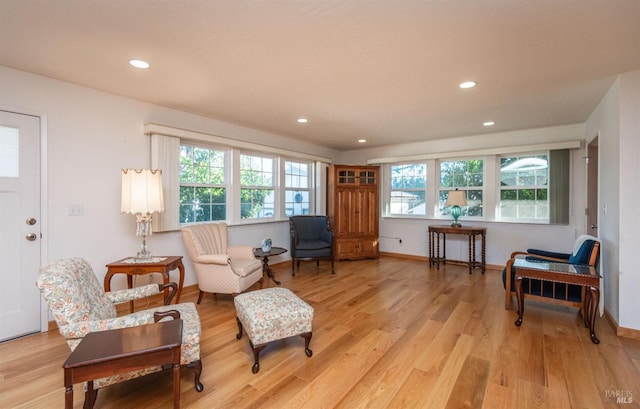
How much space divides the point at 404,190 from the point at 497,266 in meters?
2.19

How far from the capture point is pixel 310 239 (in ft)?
17.4

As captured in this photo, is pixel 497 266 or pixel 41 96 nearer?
pixel 41 96

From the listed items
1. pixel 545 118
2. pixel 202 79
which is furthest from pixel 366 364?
pixel 545 118

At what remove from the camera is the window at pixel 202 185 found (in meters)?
3.99

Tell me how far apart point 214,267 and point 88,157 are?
→ 174cm

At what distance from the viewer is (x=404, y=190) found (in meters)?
6.18

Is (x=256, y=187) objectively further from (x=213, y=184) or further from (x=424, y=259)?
(x=424, y=259)

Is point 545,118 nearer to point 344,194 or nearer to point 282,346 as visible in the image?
point 344,194

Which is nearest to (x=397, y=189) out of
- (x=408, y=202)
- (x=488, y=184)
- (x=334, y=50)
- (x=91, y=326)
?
(x=408, y=202)

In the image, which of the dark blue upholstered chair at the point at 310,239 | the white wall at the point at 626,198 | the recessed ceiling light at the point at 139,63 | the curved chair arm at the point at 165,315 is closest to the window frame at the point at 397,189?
the dark blue upholstered chair at the point at 310,239

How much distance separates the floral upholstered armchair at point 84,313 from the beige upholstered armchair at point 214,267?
120cm

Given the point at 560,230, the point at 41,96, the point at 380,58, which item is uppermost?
the point at 380,58

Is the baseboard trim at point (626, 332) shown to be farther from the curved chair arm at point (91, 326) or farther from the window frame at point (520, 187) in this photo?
the curved chair arm at point (91, 326)

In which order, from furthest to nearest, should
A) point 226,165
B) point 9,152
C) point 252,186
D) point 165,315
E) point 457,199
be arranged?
point 457,199
point 252,186
point 226,165
point 9,152
point 165,315
